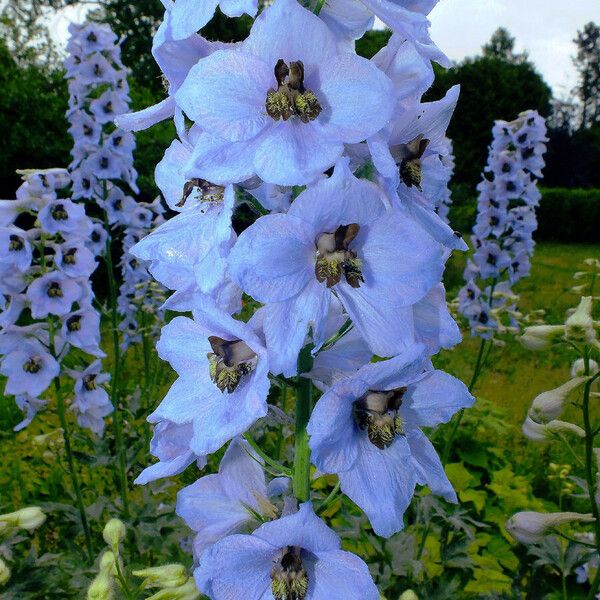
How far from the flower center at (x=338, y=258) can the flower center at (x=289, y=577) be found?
0.44m

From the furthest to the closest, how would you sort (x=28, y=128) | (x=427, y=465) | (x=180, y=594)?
(x=28, y=128) < (x=180, y=594) < (x=427, y=465)

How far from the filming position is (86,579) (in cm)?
278

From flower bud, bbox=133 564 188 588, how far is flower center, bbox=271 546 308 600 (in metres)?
0.35

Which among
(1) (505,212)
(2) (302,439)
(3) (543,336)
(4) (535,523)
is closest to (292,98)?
(2) (302,439)

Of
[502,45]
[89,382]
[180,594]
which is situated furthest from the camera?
[502,45]

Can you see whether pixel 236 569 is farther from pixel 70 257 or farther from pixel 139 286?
pixel 139 286

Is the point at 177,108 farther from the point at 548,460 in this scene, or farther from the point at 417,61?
the point at 548,460

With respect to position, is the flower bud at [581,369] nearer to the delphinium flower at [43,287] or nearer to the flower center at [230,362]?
A: the flower center at [230,362]

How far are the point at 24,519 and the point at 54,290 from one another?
1.57 m

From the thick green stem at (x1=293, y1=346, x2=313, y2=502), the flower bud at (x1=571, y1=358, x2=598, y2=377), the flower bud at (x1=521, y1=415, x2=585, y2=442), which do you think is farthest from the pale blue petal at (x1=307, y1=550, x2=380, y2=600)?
the flower bud at (x1=571, y1=358, x2=598, y2=377)

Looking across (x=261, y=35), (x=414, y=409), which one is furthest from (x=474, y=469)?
(x=261, y=35)

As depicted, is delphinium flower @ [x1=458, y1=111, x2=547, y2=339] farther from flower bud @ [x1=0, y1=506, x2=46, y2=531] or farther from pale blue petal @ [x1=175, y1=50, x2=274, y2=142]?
pale blue petal @ [x1=175, y1=50, x2=274, y2=142]

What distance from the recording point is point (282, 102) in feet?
3.56

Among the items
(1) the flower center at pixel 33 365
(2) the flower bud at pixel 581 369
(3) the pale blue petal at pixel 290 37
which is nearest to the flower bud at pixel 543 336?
(2) the flower bud at pixel 581 369
